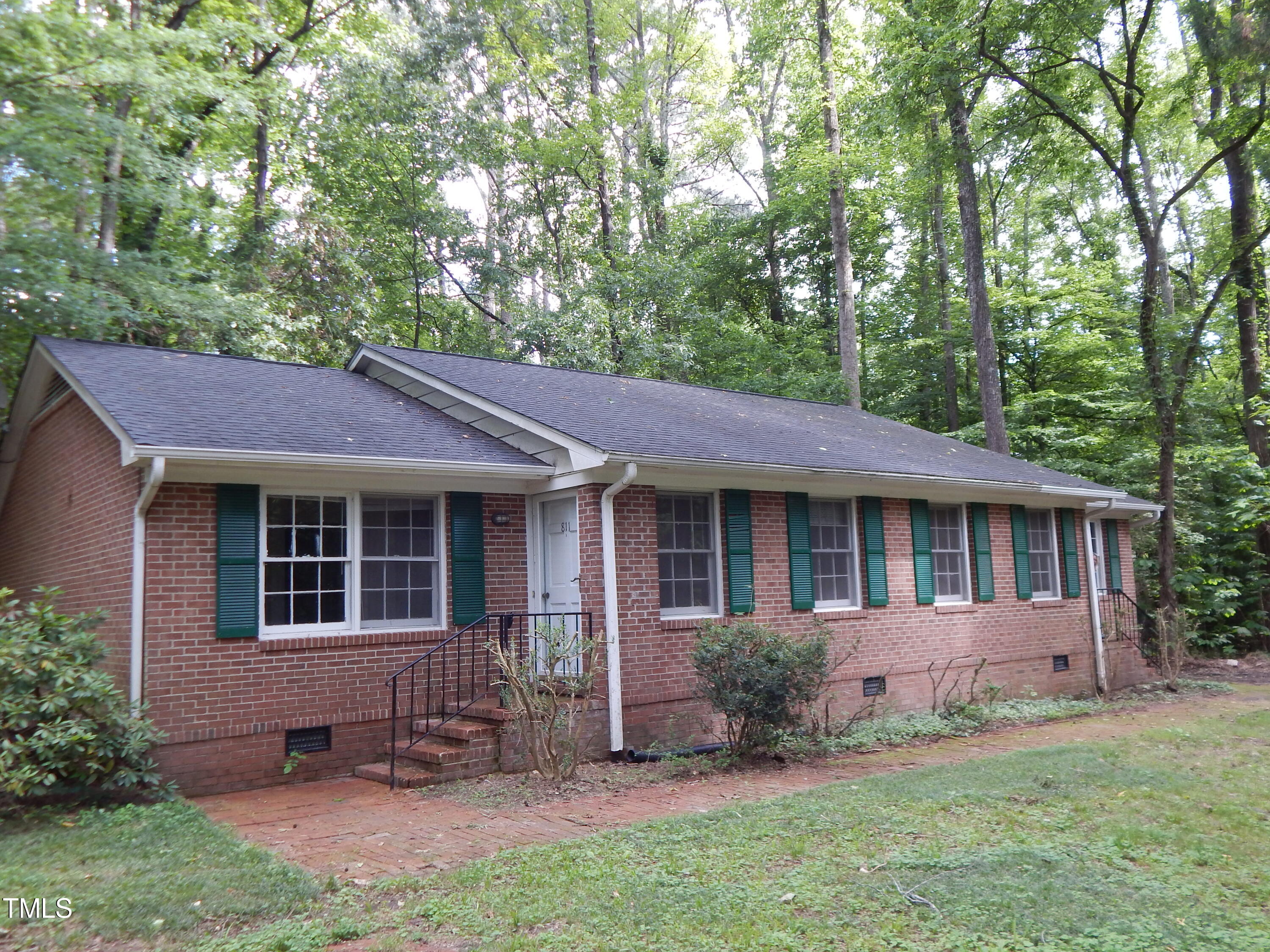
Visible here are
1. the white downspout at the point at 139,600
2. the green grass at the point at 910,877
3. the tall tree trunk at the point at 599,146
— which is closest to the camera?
the green grass at the point at 910,877

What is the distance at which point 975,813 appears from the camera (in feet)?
20.9

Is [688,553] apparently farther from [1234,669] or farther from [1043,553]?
[1234,669]

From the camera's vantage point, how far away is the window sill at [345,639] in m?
8.14

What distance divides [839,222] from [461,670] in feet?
58.0

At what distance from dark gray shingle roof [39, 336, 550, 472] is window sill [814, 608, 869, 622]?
3909 millimetres

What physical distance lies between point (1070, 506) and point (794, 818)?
10.3m

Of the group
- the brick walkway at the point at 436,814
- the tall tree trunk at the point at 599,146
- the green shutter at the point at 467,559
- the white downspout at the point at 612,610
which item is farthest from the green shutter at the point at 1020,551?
the tall tree trunk at the point at 599,146

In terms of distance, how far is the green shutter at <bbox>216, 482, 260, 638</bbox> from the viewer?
312 inches

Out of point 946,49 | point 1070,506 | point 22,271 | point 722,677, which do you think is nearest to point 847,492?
point 722,677

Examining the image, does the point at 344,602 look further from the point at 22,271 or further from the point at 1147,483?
the point at 1147,483

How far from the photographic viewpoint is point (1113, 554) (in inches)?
617

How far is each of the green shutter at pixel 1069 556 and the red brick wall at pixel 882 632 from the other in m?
0.15

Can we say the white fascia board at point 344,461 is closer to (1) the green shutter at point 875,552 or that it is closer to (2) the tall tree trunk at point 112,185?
(1) the green shutter at point 875,552

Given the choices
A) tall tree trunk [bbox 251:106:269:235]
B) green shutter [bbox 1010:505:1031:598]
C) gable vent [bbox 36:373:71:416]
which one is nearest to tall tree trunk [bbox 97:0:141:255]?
tall tree trunk [bbox 251:106:269:235]
